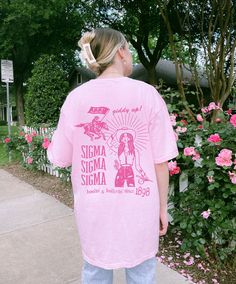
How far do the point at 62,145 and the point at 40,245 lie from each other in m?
1.85

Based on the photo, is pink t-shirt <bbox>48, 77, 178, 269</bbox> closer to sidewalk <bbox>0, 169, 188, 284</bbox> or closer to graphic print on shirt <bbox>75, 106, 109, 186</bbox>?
graphic print on shirt <bbox>75, 106, 109, 186</bbox>

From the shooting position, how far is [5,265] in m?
2.75

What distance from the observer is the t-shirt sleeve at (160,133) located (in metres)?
1.44

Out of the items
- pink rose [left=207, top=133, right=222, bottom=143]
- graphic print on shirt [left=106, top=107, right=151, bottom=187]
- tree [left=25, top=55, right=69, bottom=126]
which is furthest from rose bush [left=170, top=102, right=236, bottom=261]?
tree [left=25, top=55, right=69, bottom=126]

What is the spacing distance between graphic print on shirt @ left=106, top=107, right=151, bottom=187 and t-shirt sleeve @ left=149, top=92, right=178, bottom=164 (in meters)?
0.04

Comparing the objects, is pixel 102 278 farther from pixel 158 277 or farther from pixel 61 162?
pixel 158 277

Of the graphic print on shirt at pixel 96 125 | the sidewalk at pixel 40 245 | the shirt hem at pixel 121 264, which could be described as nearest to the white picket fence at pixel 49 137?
the sidewalk at pixel 40 245

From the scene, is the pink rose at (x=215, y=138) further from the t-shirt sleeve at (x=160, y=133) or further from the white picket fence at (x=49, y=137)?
the white picket fence at (x=49, y=137)

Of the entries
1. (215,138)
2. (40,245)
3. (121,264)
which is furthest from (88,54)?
(40,245)

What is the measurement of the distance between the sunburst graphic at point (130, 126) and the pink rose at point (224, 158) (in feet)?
3.38

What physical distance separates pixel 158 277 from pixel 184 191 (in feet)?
2.43

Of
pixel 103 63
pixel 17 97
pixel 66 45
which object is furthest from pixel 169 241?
pixel 17 97

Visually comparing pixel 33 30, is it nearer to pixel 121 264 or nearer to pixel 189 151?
pixel 189 151

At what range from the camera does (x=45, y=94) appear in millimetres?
8180
